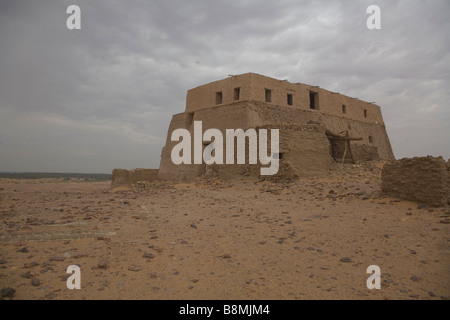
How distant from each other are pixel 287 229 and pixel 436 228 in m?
2.52

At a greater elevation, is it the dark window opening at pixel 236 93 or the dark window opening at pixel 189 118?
the dark window opening at pixel 236 93

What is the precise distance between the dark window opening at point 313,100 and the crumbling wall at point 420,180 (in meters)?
13.6

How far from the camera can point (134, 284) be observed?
305 cm

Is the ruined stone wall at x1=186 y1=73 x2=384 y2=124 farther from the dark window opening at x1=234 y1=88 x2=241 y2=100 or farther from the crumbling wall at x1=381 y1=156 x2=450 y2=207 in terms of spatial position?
the crumbling wall at x1=381 y1=156 x2=450 y2=207

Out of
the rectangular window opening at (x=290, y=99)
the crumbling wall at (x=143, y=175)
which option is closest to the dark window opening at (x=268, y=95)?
the rectangular window opening at (x=290, y=99)

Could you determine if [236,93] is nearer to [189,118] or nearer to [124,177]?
[189,118]

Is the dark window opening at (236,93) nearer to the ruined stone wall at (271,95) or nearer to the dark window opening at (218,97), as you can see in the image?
the ruined stone wall at (271,95)

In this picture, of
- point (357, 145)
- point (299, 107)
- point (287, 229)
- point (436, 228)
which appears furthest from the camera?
point (299, 107)

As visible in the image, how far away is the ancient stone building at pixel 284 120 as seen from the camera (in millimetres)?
12336

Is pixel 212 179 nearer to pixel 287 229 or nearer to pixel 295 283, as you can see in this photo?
pixel 287 229

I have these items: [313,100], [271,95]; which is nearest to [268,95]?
[271,95]

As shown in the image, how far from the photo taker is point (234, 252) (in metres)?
4.05

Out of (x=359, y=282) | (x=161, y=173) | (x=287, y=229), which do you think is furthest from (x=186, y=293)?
(x=161, y=173)

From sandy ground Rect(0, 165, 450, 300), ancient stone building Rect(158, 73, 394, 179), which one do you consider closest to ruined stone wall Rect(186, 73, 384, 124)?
ancient stone building Rect(158, 73, 394, 179)
